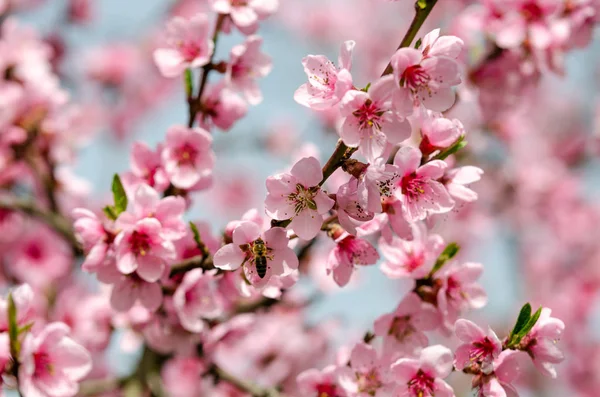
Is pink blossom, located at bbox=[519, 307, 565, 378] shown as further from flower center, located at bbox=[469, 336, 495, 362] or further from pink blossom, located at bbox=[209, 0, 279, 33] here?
pink blossom, located at bbox=[209, 0, 279, 33]

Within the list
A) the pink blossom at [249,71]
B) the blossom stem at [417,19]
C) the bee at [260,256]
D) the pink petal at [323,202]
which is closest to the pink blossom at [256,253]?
the bee at [260,256]

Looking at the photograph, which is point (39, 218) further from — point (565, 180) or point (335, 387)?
point (565, 180)

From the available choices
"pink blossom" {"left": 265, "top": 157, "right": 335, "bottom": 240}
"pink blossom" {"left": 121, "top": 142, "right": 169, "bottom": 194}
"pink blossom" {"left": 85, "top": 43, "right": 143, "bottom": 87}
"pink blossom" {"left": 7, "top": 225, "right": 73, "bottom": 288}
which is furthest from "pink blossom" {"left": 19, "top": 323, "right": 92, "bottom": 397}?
"pink blossom" {"left": 85, "top": 43, "right": 143, "bottom": 87}

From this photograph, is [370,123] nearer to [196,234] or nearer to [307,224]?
[307,224]

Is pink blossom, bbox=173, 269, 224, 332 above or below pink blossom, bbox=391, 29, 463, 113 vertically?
below

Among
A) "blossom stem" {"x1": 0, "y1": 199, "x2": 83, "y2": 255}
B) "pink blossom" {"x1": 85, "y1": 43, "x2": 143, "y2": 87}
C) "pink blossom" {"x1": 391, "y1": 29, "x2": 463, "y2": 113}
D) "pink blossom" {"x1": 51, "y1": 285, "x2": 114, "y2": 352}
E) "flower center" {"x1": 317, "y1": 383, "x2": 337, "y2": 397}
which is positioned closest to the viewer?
"pink blossom" {"x1": 391, "y1": 29, "x2": 463, "y2": 113}

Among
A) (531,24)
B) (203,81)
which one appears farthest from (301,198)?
(531,24)
